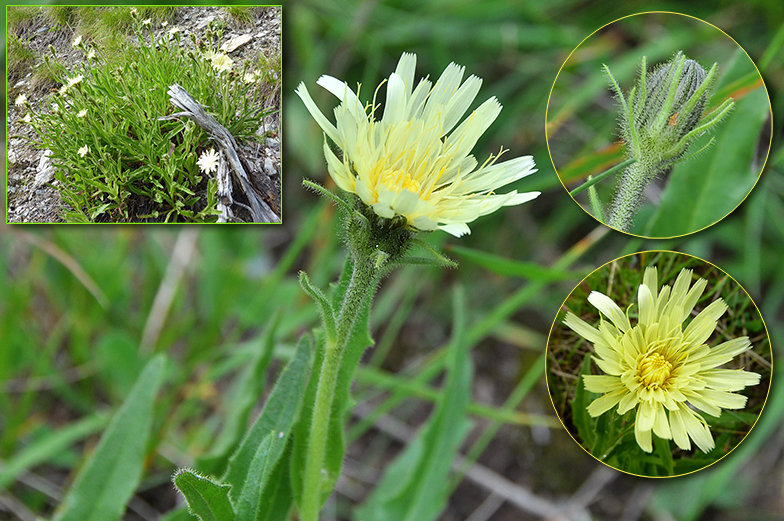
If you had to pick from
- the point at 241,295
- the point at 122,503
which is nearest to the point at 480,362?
the point at 241,295

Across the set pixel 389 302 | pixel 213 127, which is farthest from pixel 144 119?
pixel 389 302

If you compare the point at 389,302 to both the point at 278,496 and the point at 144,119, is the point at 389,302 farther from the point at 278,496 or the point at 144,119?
the point at 144,119

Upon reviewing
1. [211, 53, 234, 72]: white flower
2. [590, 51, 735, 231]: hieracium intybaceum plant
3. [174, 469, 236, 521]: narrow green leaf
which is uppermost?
[590, 51, 735, 231]: hieracium intybaceum plant

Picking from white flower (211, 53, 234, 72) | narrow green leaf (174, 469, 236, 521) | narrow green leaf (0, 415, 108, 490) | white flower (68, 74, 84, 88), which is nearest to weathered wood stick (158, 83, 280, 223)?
white flower (211, 53, 234, 72)

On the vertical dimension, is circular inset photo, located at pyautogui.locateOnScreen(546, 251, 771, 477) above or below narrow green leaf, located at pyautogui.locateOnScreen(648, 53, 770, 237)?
below

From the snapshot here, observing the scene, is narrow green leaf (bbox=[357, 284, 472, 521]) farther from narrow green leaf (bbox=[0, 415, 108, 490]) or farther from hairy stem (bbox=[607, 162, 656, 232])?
narrow green leaf (bbox=[0, 415, 108, 490])

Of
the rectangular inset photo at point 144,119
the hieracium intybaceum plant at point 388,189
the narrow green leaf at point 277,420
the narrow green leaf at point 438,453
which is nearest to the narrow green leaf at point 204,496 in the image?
the hieracium intybaceum plant at point 388,189

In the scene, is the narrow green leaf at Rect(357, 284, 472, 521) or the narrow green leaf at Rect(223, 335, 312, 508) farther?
the narrow green leaf at Rect(357, 284, 472, 521)
